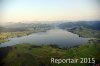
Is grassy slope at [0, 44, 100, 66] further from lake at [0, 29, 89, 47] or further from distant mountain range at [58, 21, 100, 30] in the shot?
distant mountain range at [58, 21, 100, 30]

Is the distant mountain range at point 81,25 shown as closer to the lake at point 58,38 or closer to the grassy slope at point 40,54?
the lake at point 58,38

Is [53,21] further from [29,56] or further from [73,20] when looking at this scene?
[29,56]

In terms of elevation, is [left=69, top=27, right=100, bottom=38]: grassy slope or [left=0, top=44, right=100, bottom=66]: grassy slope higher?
[left=69, top=27, right=100, bottom=38]: grassy slope

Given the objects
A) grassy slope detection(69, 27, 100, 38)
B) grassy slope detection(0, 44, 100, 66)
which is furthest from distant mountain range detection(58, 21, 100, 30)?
grassy slope detection(0, 44, 100, 66)

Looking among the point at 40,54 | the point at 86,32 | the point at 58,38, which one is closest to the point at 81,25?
the point at 86,32

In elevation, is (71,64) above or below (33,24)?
below

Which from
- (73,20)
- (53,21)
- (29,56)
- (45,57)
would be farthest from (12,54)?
(73,20)

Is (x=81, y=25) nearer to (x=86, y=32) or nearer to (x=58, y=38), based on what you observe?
(x=86, y=32)

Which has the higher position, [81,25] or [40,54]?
[81,25]

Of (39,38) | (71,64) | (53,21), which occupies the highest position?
(53,21)
